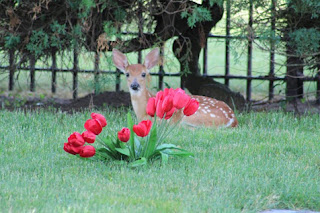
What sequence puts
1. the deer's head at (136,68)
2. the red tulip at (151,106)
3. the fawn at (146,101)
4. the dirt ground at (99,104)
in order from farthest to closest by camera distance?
the dirt ground at (99,104), the deer's head at (136,68), the fawn at (146,101), the red tulip at (151,106)

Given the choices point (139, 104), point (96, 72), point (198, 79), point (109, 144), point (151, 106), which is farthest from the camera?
point (198, 79)

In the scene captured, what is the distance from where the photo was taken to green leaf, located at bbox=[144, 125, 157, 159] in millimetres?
4676

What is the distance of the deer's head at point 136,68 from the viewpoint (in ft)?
22.5

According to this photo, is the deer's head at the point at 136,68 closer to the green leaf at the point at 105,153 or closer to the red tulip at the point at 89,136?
the green leaf at the point at 105,153

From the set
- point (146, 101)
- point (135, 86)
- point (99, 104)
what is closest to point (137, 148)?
point (135, 86)

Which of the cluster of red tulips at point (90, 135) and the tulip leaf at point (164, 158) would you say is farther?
the tulip leaf at point (164, 158)

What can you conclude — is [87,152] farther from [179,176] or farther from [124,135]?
[179,176]

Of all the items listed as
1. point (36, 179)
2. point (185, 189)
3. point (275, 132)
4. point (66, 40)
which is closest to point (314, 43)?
point (275, 132)

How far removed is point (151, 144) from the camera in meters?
4.73

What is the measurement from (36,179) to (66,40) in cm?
355

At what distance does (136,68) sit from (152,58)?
0.24 metres

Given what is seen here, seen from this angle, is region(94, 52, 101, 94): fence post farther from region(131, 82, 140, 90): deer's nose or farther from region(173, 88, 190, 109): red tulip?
region(173, 88, 190, 109): red tulip

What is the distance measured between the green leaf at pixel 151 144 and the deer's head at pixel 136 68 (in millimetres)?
2098

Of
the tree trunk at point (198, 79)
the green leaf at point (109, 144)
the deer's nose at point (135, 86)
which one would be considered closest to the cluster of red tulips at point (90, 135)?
the green leaf at point (109, 144)
